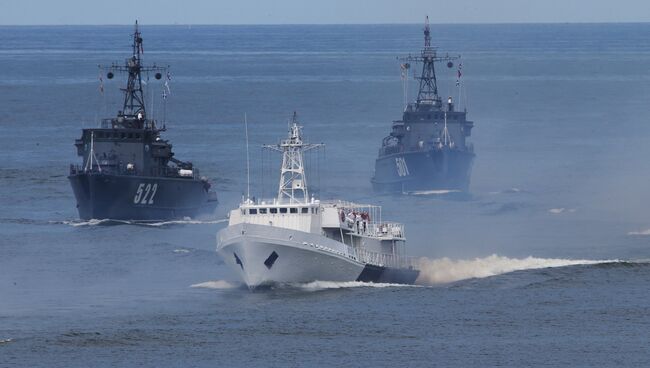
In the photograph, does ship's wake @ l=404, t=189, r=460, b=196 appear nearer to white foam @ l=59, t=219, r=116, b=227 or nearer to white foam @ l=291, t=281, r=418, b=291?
white foam @ l=59, t=219, r=116, b=227

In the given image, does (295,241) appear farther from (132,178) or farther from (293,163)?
(132,178)

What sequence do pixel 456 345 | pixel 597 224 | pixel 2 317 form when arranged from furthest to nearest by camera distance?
pixel 597 224 < pixel 2 317 < pixel 456 345

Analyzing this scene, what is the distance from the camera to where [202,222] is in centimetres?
11750

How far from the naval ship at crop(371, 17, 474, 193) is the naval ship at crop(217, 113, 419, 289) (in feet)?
163

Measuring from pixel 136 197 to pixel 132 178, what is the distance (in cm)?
130

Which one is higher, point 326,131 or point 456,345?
point 326,131

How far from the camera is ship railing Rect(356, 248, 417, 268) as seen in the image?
8656cm

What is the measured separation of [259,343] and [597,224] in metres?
48.8

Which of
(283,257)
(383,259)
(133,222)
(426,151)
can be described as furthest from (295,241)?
(426,151)

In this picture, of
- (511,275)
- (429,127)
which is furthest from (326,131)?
(511,275)

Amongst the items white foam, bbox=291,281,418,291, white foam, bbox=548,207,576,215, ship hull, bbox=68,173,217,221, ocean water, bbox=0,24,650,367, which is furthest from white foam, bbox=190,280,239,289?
white foam, bbox=548,207,576,215

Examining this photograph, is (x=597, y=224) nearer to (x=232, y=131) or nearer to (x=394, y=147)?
(x=394, y=147)

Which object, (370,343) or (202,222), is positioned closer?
(370,343)

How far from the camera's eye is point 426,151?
14038 centimetres
